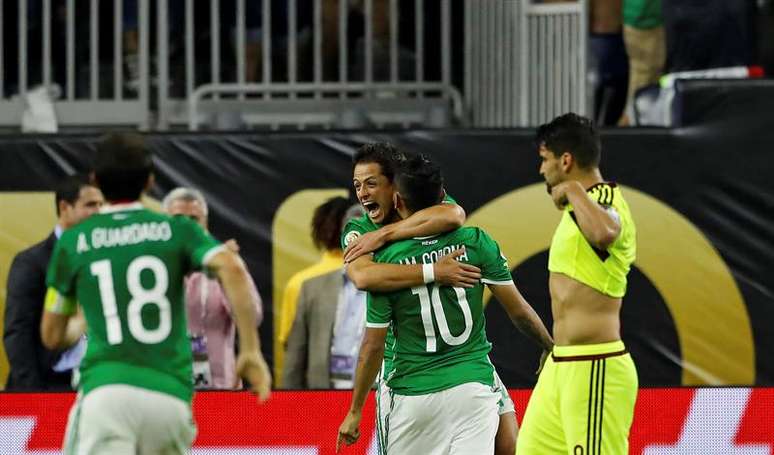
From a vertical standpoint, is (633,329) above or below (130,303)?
below

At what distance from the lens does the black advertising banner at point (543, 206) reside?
35.3 feet

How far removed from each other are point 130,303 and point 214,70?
6606 millimetres

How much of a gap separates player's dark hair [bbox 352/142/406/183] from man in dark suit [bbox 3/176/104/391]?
2.09m

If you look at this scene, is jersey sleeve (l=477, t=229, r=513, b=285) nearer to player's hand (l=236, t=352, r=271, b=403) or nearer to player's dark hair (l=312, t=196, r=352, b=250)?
player's hand (l=236, t=352, r=271, b=403)

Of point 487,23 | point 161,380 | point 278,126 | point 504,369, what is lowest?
point 504,369

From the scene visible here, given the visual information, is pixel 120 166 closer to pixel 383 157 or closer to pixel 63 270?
pixel 63 270

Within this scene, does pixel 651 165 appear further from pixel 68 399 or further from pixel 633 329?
pixel 68 399

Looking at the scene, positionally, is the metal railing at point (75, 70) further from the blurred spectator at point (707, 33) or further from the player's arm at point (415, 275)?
the player's arm at point (415, 275)

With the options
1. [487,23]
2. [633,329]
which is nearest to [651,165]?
[633,329]

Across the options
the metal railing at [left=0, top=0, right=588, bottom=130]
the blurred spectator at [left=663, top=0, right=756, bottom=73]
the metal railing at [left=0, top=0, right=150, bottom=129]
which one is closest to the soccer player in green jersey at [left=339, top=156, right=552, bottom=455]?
the blurred spectator at [left=663, top=0, right=756, bottom=73]

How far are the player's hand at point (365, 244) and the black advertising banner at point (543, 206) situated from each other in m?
3.53

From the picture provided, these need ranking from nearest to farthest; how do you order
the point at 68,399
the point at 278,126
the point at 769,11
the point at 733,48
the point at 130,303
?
the point at 130,303 → the point at 68,399 → the point at 733,48 → the point at 278,126 → the point at 769,11

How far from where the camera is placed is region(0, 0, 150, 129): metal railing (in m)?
12.4

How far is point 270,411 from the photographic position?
340 inches
